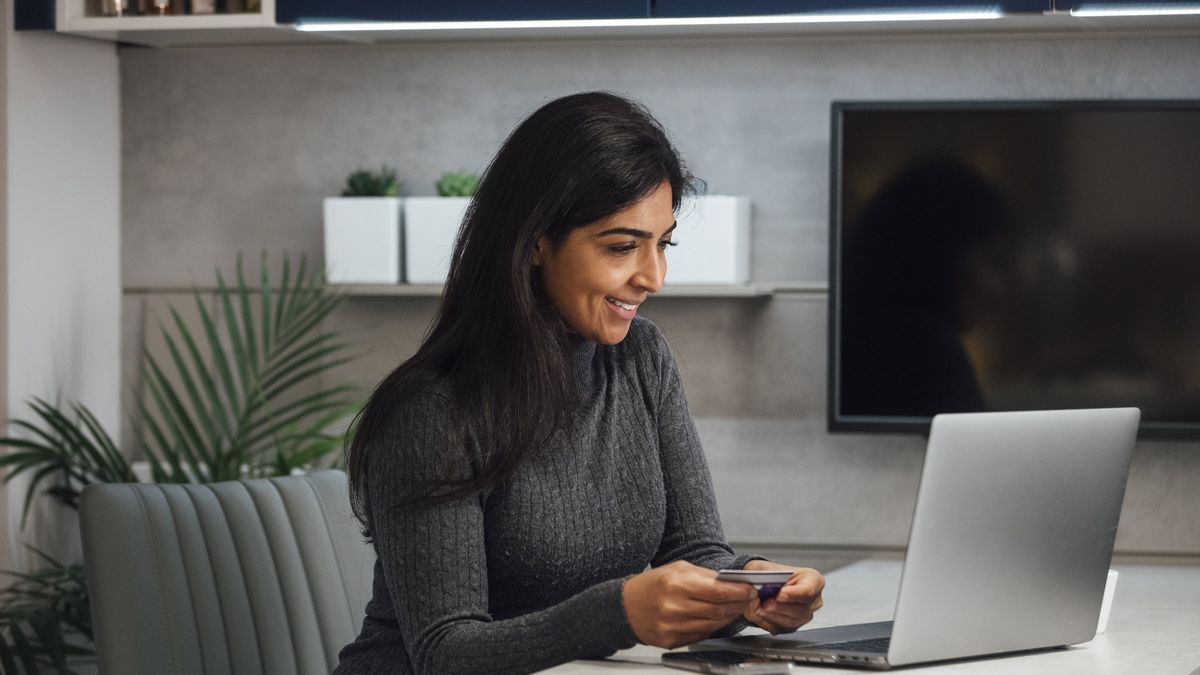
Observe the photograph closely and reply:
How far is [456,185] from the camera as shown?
11.5 feet

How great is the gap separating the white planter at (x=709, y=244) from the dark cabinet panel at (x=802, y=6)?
407 mm

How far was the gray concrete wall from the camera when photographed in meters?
3.38

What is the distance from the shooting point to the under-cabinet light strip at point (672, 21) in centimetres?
309

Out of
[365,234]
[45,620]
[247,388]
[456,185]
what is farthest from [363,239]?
[45,620]

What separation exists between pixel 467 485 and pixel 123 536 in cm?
49

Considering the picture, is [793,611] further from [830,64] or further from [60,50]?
[60,50]

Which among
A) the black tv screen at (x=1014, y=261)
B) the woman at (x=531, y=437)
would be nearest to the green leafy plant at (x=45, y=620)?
the woman at (x=531, y=437)

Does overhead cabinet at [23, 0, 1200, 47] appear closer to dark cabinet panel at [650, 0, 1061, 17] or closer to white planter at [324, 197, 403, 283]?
dark cabinet panel at [650, 0, 1061, 17]

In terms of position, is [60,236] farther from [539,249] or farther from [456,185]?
[539,249]

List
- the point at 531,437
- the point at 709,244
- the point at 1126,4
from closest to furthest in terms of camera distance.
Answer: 1. the point at 531,437
2. the point at 1126,4
3. the point at 709,244

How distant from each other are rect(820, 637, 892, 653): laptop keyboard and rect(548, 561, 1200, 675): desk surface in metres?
0.04

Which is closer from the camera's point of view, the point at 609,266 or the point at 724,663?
the point at 724,663

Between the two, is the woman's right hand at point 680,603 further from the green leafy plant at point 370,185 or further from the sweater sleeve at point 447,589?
the green leafy plant at point 370,185

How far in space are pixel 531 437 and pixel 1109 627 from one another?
85cm
